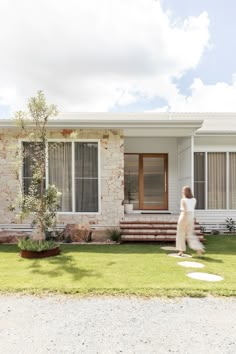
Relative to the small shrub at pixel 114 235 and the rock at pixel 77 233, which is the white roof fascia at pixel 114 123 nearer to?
the rock at pixel 77 233

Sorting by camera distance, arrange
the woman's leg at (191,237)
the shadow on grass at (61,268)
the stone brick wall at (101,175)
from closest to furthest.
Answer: the shadow on grass at (61,268) → the woman's leg at (191,237) → the stone brick wall at (101,175)

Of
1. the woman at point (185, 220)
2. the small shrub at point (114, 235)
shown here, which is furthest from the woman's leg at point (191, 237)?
the small shrub at point (114, 235)

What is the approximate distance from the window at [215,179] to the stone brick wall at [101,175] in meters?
3.40

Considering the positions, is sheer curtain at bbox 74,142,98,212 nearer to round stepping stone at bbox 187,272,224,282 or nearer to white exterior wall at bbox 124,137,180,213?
white exterior wall at bbox 124,137,180,213

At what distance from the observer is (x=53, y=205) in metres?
7.30

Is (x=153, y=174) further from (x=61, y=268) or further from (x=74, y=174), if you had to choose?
(x=61, y=268)

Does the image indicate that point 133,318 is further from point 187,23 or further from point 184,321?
point 187,23

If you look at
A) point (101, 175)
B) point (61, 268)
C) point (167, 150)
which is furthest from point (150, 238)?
point (167, 150)

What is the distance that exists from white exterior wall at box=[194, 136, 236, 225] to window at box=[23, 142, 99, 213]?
13.3 feet

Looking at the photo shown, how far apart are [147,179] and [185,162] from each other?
6.84 feet

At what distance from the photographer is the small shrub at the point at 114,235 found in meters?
8.83

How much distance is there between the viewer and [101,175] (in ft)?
30.3

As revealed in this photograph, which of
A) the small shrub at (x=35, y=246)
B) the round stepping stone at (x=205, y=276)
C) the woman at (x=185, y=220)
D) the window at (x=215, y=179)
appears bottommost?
the round stepping stone at (x=205, y=276)

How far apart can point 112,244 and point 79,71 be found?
834cm
